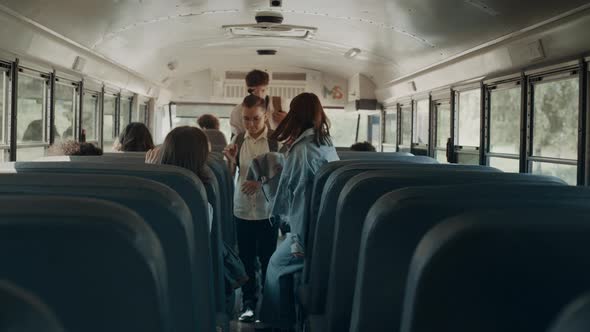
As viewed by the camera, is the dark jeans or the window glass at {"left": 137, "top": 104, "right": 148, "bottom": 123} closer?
the dark jeans

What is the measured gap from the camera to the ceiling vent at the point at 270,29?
726 cm

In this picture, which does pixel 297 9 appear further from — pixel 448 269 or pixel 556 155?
pixel 448 269

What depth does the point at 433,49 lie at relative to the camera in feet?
23.0

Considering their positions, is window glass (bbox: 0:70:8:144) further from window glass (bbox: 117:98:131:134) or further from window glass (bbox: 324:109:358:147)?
window glass (bbox: 324:109:358:147)

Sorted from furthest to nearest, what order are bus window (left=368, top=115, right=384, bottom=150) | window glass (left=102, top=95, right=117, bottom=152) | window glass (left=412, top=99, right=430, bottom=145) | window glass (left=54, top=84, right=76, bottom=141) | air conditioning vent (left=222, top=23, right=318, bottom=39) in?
bus window (left=368, top=115, right=384, bottom=150), window glass (left=102, top=95, right=117, bottom=152), window glass (left=412, top=99, right=430, bottom=145), air conditioning vent (left=222, top=23, right=318, bottom=39), window glass (left=54, top=84, right=76, bottom=141)

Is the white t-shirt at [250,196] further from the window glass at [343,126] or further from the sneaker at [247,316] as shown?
the window glass at [343,126]

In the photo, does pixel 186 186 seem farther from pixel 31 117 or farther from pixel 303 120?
pixel 31 117

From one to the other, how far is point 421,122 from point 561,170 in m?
Result: 4.11

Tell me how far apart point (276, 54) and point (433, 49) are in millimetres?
4029

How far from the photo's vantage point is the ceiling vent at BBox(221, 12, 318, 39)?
7258 mm

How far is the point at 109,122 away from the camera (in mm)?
8781

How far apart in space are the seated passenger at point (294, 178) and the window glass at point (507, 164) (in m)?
2.19

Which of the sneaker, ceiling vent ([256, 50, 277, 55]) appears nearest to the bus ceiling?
ceiling vent ([256, 50, 277, 55])

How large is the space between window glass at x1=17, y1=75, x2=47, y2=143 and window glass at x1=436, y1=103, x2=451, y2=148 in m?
4.43
